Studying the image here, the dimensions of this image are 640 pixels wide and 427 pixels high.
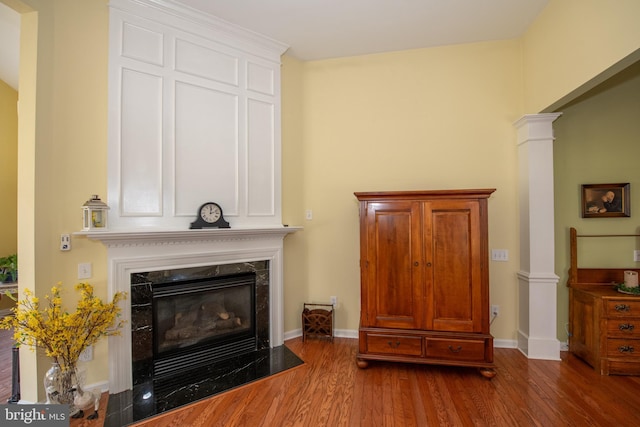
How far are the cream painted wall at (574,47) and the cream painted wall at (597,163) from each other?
0.54 meters

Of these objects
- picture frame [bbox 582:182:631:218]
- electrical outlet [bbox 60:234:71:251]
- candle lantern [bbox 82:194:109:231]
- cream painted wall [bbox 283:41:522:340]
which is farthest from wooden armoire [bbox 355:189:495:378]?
electrical outlet [bbox 60:234:71:251]

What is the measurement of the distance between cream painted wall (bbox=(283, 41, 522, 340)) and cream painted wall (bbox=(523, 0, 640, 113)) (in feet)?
0.91

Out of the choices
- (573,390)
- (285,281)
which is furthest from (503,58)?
(285,281)

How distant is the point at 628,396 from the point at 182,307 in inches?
144

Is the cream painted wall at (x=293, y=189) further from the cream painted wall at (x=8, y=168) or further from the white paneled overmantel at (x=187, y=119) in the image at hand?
the cream painted wall at (x=8, y=168)

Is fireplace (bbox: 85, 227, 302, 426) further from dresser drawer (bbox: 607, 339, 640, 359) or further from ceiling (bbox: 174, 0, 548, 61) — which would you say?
dresser drawer (bbox: 607, 339, 640, 359)

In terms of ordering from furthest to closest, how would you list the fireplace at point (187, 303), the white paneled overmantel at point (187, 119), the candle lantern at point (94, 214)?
the white paneled overmantel at point (187, 119), the fireplace at point (187, 303), the candle lantern at point (94, 214)

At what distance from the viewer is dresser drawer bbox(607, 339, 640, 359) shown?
7.86 ft

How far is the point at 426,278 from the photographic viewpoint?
8.29ft

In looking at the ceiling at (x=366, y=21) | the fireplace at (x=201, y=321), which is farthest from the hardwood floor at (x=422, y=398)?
the ceiling at (x=366, y=21)

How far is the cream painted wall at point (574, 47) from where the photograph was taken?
176 cm

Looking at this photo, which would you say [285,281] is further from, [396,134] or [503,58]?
[503,58]

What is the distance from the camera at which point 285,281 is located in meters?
3.24

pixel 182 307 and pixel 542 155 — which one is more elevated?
pixel 542 155
